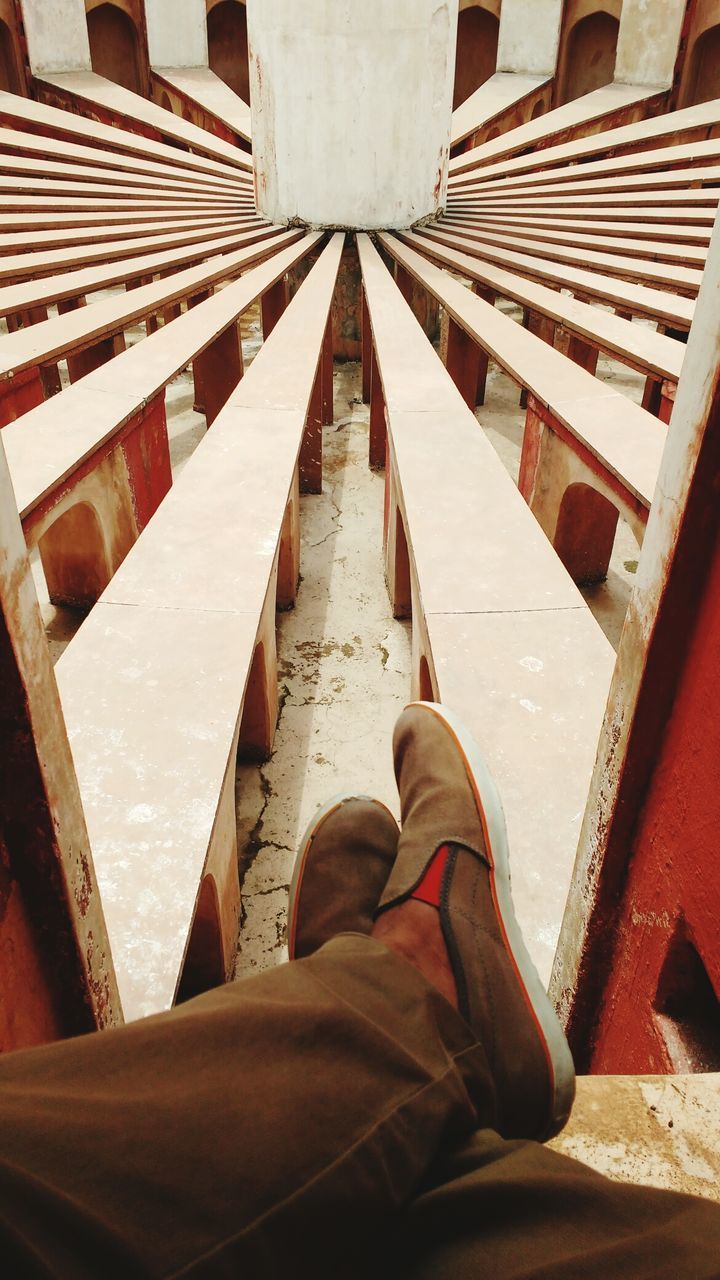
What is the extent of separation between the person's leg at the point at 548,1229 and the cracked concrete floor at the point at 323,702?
4.20 ft

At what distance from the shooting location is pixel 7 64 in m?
6.60

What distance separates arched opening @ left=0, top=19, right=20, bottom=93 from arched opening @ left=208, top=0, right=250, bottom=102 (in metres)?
2.22

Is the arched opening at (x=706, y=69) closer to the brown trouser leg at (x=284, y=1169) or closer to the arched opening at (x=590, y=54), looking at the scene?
the arched opening at (x=590, y=54)

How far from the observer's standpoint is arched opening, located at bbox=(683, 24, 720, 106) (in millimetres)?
6328

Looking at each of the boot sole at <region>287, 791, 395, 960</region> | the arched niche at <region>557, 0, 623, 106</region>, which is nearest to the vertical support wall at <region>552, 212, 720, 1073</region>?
the boot sole at <region>287, 791, 395, 960</region>

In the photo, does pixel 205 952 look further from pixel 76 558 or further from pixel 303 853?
pixel 76 558

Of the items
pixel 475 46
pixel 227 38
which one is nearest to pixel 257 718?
pixel 227 38

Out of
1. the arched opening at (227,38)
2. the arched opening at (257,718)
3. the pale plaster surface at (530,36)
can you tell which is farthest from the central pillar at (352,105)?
the arched opening at (227,38)

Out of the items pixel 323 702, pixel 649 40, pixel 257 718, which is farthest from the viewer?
pixel 649 40

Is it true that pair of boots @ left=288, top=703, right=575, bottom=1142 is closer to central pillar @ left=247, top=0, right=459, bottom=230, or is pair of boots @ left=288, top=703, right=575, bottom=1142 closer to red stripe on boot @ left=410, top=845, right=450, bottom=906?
red stripe on boot @ left=410, top=845, right=450, bottom=906

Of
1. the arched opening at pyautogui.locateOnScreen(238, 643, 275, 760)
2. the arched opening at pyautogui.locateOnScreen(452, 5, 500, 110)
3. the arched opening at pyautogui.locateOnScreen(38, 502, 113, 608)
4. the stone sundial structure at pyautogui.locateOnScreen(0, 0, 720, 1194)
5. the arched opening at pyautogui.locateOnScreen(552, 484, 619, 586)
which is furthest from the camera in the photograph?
the arched opening at pyautogui.locateOnScreen(452, 5, 500, 110)

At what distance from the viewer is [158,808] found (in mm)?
1391

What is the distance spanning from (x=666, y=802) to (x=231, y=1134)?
1.67 ft

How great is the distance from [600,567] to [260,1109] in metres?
2.90
